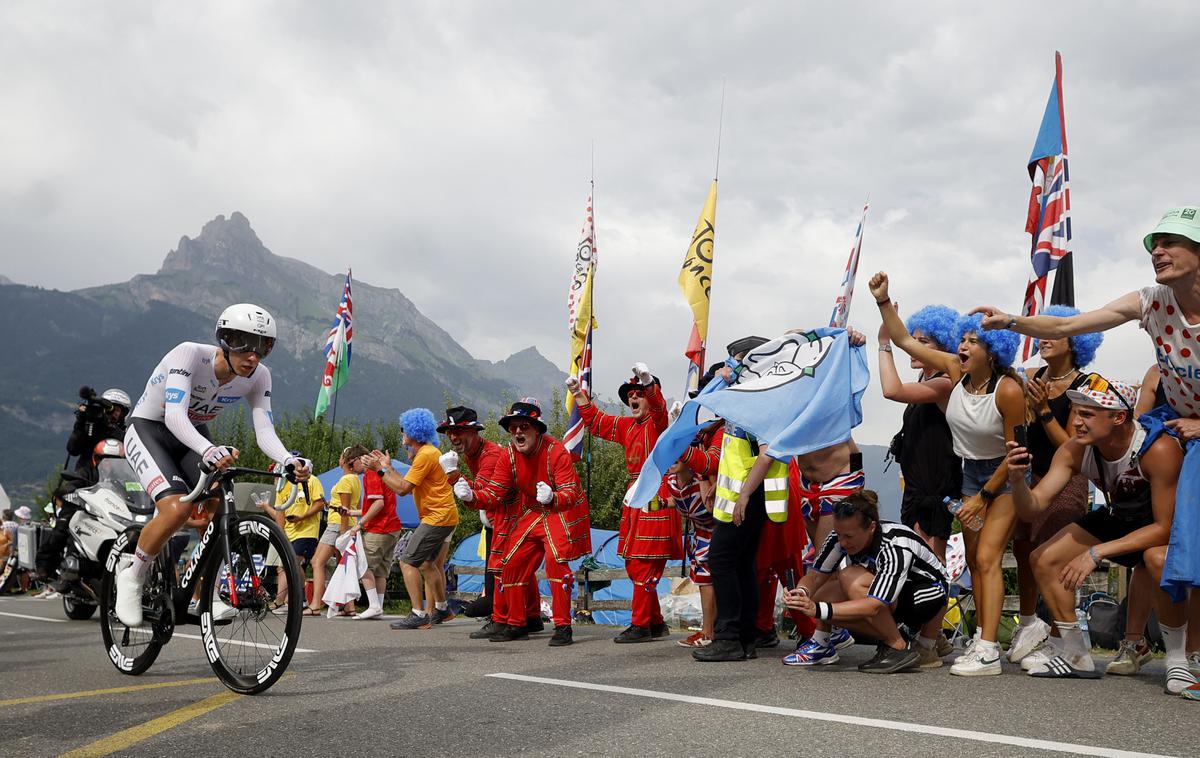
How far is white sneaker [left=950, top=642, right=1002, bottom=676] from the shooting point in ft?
18.0

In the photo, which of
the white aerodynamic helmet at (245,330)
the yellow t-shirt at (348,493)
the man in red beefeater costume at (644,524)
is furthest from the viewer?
the yellow t-shirt at (348,493)

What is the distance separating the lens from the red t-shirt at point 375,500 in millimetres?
11672

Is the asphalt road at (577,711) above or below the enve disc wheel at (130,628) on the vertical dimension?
below

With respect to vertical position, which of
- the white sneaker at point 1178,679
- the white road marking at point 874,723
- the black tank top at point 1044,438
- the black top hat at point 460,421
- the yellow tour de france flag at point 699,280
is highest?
the yellow tour de france flag at point 699,280

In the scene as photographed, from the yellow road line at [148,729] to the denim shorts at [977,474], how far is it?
424 centimetres

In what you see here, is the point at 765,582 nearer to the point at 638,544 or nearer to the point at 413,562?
the point at 638,544

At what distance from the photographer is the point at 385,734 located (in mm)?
3982

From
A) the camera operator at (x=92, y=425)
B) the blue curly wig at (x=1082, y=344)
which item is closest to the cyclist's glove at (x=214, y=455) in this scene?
the blue curly wig at (x=1082, y=344)

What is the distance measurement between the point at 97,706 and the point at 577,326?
924 centimetres

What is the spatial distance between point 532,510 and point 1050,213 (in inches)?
229

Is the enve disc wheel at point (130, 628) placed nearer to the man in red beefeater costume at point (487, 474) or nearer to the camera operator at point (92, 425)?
the man in red beefeater costume at point (487, 474)

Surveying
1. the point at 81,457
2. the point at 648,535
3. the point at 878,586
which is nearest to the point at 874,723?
the point at 878,586

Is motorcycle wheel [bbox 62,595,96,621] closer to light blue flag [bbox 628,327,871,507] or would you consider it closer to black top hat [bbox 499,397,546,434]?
black top hat [bbox 499,397,546,434]

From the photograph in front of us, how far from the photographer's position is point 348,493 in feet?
42.7
